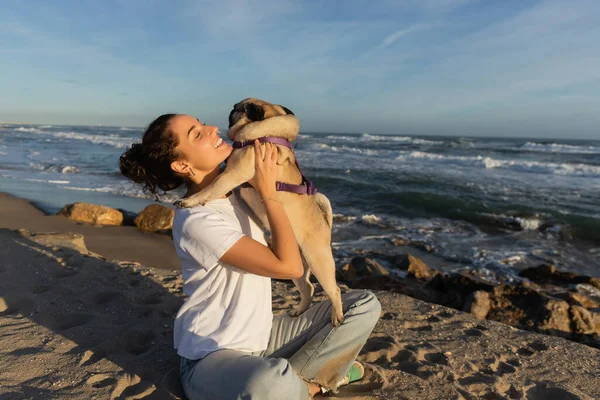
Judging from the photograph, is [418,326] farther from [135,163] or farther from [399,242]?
[399,242]

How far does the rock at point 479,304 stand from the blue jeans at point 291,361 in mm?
2713

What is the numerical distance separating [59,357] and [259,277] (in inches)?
59.2

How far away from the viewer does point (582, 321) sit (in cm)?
463

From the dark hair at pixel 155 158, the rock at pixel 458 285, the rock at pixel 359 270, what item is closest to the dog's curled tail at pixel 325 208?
the dark hair at pixel 155 158

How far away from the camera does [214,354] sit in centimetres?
207

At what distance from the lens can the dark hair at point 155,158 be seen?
2.29 metres

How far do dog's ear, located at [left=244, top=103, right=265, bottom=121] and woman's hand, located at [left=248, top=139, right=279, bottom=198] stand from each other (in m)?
0.53

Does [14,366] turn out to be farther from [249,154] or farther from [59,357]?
[249,154]

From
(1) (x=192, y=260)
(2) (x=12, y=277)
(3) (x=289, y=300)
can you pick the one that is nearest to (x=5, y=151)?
(2) (x=12, y=277)

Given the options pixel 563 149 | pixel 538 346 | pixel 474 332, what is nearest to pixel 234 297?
pixel 474 332

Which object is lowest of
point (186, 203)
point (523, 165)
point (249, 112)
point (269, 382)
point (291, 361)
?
point (291, 361)

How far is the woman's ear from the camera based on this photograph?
2316mm

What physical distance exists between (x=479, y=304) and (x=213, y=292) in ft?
12.5

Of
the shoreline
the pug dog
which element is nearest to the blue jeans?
the pug dog
